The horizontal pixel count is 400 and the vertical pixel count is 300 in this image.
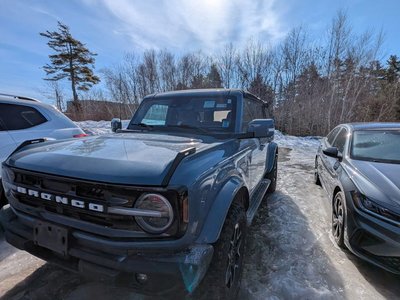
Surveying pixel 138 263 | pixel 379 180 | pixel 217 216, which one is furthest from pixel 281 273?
pixel 138 263

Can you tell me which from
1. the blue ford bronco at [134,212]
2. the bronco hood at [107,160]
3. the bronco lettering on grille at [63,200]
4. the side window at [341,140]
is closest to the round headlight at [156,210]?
the blue ford bronco at [134,212]

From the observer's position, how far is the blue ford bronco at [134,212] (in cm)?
149

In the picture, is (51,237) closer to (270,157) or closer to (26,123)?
(26,123)

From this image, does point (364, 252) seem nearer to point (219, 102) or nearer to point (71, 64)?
point (219, 102)

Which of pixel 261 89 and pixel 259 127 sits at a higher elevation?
pixel 261 89

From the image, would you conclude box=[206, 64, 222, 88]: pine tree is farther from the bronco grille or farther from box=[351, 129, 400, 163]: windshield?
the bronco grille

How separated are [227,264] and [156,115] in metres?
2.19

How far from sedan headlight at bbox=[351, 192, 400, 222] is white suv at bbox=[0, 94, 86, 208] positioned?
4.33m

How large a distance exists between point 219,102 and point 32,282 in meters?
2.74

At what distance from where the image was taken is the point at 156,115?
134 inches

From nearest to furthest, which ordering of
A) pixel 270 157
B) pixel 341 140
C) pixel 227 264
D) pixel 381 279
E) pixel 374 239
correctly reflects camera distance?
pixel 227 264, pixel 374 239, pixel 381 279, pixel 341 140, pixel 270 157

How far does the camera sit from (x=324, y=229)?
3.66 metres

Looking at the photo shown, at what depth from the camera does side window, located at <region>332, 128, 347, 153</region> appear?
4.16 metres

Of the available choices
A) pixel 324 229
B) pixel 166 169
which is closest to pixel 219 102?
pixel 166 169
